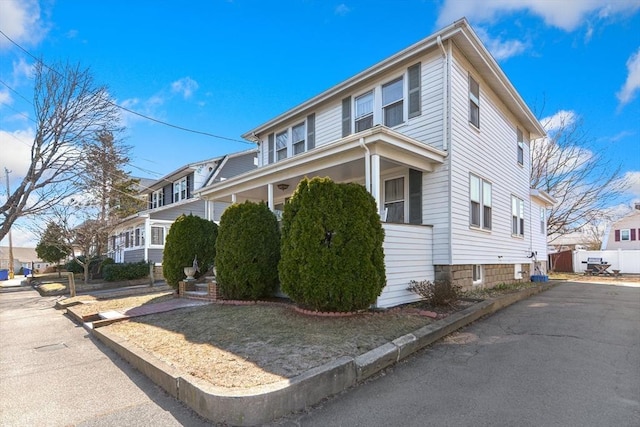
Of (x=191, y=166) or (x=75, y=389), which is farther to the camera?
(x=191, y=166)

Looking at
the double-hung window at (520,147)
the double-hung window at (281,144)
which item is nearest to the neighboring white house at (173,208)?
the double-hung window at (281,144)

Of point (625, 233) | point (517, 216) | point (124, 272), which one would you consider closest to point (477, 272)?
point (517, 216)

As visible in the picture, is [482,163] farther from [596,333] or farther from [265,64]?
[265,64]

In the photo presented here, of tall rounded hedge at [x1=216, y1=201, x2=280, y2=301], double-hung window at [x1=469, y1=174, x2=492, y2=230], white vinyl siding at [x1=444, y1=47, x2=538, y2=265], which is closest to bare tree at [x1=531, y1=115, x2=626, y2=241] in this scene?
white vinyl siding at [x1=444, y1=47, x2=538, y2=265]

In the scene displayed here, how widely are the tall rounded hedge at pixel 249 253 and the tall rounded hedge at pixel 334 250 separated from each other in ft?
4.52

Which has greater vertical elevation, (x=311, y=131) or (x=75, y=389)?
(x=311, y=131)

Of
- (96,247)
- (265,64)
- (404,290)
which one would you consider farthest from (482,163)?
(96,247)

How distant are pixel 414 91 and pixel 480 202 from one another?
142 inches

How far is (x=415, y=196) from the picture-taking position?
9133mm

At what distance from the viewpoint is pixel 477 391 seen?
3740mm

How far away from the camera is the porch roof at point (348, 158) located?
23.6 feet

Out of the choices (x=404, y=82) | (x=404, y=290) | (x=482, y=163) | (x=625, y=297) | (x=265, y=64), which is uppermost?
(x=265, y=64)

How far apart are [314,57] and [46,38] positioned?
940 cm

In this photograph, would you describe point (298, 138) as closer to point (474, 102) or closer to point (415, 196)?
point (415, 196)
